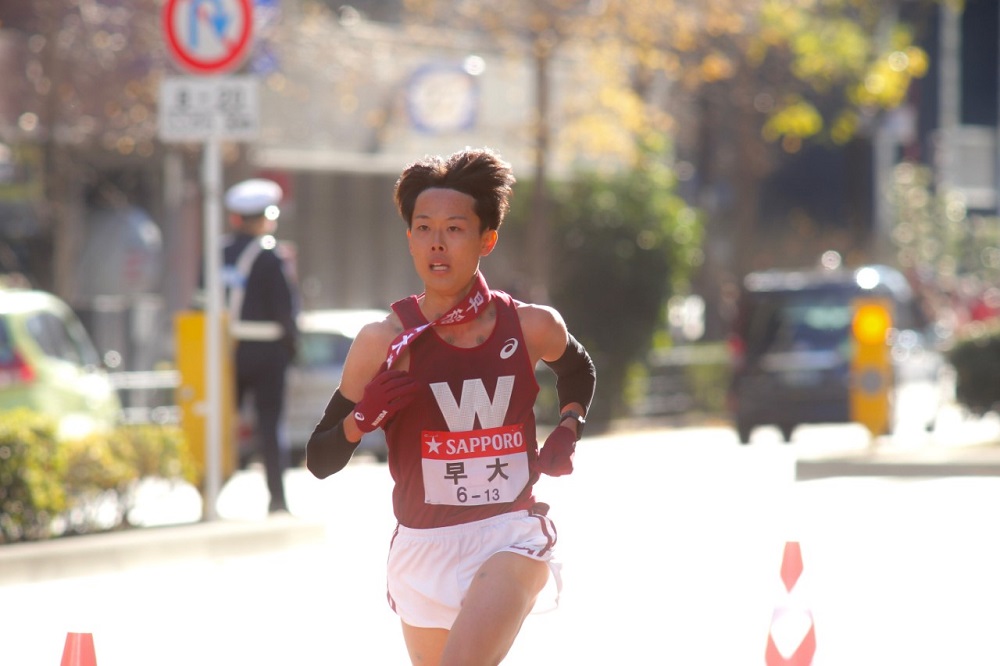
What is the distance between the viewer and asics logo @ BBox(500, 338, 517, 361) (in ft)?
16.2

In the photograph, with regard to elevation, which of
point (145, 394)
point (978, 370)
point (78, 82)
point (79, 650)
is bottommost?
point (145, 394)

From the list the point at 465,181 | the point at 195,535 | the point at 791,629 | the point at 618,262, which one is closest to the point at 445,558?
the point at 465,181

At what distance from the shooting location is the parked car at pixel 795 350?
2045cm

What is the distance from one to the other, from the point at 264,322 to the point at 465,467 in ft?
24.7

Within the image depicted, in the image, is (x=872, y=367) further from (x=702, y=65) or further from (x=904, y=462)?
(x=702, y=65)

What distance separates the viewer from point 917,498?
14.4 metres

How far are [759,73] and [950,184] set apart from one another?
865 inches

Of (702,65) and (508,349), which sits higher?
(702,65)

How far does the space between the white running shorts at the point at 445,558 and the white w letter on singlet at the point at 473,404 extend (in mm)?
232

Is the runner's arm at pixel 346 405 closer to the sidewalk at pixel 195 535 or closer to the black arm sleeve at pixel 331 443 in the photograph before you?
the black arm sleeve at pixel 331 443

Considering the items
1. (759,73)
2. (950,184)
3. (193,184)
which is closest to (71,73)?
(193,184)

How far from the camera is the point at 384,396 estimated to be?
466 cm

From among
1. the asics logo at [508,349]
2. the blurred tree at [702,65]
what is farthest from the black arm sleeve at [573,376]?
the blurred tree at [702,65]

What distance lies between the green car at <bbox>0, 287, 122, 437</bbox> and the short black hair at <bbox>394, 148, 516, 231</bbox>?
10343mm
